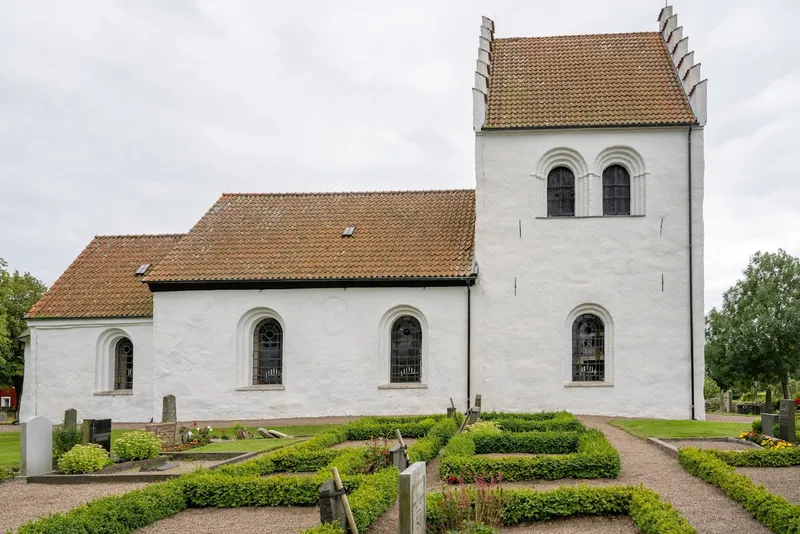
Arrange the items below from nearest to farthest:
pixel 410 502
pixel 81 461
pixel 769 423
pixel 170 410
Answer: pixel 410 502
pixel 81 461
pixel 769 423
pixel 170 410

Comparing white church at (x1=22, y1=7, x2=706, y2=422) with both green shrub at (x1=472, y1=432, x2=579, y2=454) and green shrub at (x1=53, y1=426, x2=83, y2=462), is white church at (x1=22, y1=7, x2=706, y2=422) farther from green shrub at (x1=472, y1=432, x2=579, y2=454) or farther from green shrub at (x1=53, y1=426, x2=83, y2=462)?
green shrub at (x1=53, y1=426, x2=83, y2=462)

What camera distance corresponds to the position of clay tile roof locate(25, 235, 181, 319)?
2409 cm

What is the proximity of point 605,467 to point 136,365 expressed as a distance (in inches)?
671

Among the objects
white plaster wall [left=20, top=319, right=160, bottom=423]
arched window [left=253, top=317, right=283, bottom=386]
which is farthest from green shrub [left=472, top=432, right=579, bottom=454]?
white plaster wall [left=20, top=319, right=160, bottom=423]

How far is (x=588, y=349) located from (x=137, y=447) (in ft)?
43.8

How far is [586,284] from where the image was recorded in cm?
2170

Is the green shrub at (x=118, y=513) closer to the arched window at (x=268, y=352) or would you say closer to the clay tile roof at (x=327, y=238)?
the arched window at (x=268, y=352)

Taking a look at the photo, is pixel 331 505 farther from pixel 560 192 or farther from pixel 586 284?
pixel 560 192

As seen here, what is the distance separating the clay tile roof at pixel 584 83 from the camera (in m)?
22.1

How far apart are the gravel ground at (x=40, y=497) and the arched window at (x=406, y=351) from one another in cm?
1123

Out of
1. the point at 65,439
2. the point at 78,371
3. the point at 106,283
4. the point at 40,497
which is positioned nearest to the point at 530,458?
the point at 40,497

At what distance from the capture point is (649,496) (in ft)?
29.5

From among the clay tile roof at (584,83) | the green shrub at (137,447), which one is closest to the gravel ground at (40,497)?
the green shrub at (137,447)

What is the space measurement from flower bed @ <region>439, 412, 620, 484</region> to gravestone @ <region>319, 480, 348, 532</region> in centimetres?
318
